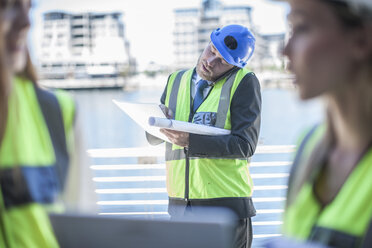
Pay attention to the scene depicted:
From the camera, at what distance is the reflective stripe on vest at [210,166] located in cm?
252

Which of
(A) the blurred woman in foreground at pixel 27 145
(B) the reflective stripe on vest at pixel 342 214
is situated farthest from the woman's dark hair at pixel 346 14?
(A) the blurred woman in foreground at pixel 27 145

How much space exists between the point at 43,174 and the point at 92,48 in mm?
57899

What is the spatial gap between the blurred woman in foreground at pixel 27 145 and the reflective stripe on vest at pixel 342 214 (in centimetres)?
47

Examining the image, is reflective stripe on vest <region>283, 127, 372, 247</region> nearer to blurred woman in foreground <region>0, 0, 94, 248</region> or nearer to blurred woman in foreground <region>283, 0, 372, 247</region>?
blurred woman in foreground <region>283, 0, 372, 247</region>

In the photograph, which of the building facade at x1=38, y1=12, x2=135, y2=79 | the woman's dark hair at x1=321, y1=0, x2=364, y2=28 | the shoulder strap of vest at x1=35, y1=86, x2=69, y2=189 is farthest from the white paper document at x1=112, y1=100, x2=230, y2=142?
the building facade at x1=38, y1=12, x2=135, y2=79

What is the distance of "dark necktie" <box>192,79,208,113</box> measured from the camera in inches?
105

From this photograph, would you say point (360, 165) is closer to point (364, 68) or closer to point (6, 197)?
point (364, 68)

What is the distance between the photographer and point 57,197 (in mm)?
1083

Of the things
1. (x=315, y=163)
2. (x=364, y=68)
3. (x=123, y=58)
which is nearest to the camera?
(x=364, y=68)

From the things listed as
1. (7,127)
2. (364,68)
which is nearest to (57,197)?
(7,127)

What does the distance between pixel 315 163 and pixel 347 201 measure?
12 centimetres

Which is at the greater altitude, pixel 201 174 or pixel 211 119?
pixel 211 119

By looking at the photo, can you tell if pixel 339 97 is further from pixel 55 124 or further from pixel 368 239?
pixel 55 124

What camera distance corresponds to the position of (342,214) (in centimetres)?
88
